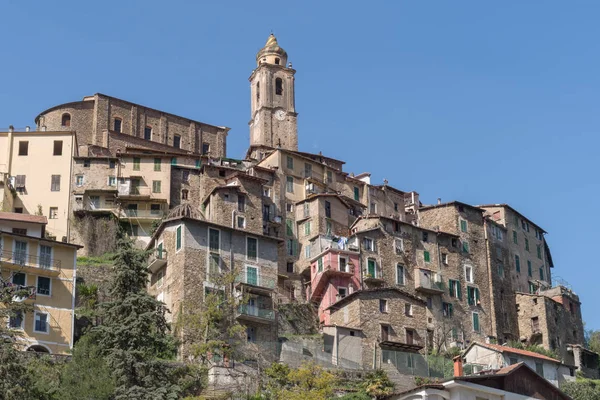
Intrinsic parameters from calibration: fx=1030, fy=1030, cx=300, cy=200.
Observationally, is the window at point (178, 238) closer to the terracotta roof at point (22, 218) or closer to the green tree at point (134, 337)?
the terracotta roof at point (22, 218)

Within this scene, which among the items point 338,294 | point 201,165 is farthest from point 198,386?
point 201,165

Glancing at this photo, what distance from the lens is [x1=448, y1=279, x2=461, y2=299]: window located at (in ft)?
256

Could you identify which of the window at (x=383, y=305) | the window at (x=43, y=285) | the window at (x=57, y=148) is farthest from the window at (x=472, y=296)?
the window at (x=43, y=285)

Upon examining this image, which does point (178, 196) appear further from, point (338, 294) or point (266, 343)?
point (266, 343)

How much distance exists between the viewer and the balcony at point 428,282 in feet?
250

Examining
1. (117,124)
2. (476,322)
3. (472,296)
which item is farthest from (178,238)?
(117,124)

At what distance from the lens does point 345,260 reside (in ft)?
242

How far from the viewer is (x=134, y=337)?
48.8m

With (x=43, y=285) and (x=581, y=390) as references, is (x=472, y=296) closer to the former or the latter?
(x=581, y=390)

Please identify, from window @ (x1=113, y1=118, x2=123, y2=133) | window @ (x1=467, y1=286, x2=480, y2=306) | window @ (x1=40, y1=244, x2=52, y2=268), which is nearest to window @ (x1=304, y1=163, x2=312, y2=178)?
window @ (x1=467, y1=286, x2=480, y2=306)

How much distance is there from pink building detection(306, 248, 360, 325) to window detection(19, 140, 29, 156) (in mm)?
24210

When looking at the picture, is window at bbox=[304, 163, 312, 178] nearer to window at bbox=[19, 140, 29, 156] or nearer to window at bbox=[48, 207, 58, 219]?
window at bbox=[48, 207, 58, 219]

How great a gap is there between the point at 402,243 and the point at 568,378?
16.0 meters

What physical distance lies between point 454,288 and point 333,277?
1106cm
